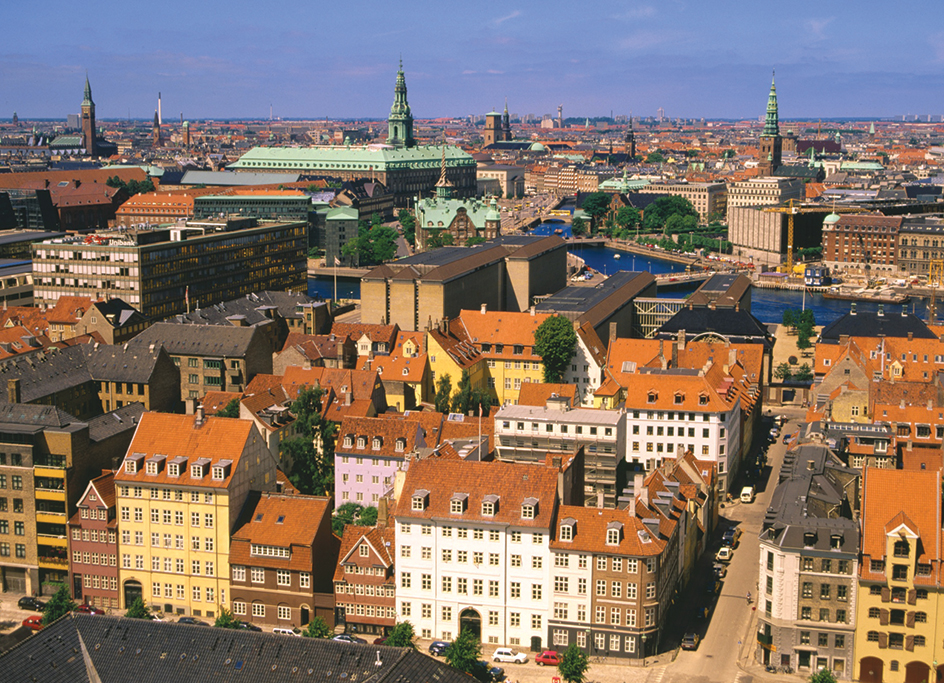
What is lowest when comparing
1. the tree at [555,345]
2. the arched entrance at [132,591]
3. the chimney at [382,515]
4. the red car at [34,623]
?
the red car at [34,623]

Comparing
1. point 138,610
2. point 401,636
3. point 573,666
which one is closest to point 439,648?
point 401,636

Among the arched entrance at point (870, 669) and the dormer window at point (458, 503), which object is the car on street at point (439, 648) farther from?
the arched entrance at point (870, 669)

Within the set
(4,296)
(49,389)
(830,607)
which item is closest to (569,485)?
(830,607)

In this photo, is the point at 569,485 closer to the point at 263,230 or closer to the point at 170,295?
the point at 170,295

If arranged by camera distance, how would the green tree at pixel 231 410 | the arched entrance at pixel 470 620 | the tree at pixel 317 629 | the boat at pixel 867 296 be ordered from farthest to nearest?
the boat at pixel 867 296, the green tree at pixel 231 410, the arched entrance at pixel 470 620, the tree at pixel 317 629

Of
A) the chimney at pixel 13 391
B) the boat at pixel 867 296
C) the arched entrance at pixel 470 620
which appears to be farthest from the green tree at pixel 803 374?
the boat at pixel 867 296

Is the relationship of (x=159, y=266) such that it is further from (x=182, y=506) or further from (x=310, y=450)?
(x=182, y=506)
